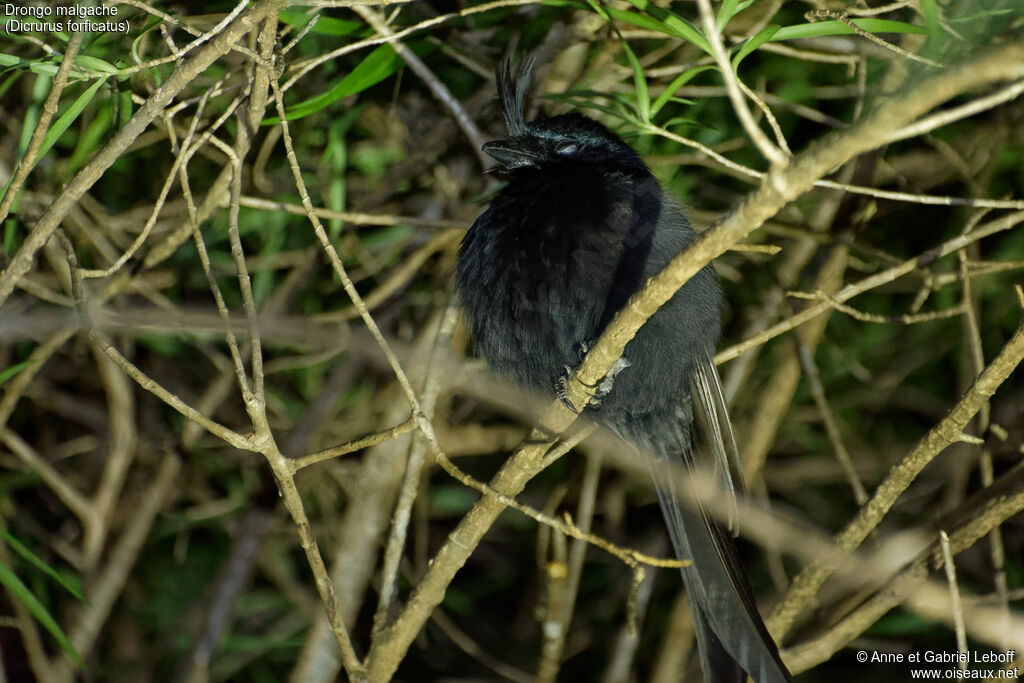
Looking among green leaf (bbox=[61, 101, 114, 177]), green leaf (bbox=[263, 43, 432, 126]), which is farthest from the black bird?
green leaf (bbox=[61, 101, 114, 177])

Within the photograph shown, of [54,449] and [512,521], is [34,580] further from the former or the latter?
[512,521]

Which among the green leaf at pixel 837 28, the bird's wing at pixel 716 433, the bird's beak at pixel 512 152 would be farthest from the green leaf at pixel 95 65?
the bird's wing at pixel 716 433

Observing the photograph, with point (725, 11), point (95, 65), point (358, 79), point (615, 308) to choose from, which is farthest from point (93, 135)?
point (725, 11)

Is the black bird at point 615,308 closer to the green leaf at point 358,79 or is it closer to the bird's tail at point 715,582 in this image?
the bird's tail at point 715,582

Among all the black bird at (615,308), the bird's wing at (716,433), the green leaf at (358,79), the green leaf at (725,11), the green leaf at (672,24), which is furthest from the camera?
the green leaf at (358,79)

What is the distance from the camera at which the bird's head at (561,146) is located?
2797mm

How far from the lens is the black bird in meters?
2.52

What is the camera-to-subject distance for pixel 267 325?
284 cm

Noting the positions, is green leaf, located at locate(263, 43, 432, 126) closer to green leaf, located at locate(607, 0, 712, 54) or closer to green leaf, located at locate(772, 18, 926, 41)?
green leaf, located at locate(607, 0, 712, 54)

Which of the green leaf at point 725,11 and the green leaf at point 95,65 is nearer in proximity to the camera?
the green leaf at point 725,11

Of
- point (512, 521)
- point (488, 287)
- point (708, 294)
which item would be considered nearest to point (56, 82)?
point (488, 287)

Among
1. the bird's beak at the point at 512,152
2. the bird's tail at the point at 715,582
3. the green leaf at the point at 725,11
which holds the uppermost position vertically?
the green leaf at the point at 725,11

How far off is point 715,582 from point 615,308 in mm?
862

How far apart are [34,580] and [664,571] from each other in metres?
2.49
